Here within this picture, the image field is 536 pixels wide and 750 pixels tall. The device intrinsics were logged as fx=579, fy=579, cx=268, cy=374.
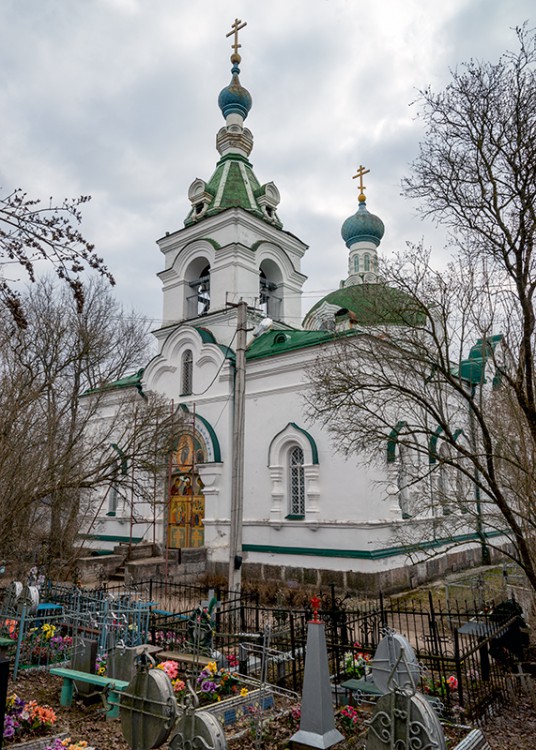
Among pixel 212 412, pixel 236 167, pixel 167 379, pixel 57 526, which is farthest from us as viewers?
pixel 236 167

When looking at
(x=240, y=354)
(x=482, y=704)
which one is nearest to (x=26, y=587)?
(x=240, y=354)

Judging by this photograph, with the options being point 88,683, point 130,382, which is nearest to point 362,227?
point 130,382

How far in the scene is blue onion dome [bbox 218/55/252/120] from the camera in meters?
20.6

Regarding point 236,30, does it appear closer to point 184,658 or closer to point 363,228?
point 363,228

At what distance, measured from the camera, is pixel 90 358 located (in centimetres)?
1814

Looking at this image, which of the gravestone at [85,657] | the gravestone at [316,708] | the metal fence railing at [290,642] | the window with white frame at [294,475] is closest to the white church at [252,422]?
the window with white frame at [294,475]

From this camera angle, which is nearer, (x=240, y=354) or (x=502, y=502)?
(x=502, y=502)

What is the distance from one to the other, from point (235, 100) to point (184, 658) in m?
19.0

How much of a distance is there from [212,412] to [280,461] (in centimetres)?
269

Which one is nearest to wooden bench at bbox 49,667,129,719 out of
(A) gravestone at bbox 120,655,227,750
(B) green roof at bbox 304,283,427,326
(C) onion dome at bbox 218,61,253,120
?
(A) gravestone at bbox 120,655,227,750

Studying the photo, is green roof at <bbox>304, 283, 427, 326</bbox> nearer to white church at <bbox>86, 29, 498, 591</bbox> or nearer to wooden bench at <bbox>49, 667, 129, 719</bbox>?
white church at <bbox>86, 29, 498, 591</bbox>

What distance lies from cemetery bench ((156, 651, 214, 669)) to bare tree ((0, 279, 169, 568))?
3.90 meters

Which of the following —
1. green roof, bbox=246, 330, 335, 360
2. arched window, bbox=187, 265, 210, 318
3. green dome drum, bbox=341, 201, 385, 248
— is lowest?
green roof, bbox=246, 330, 335, 360

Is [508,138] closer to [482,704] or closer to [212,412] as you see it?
[482,704]
